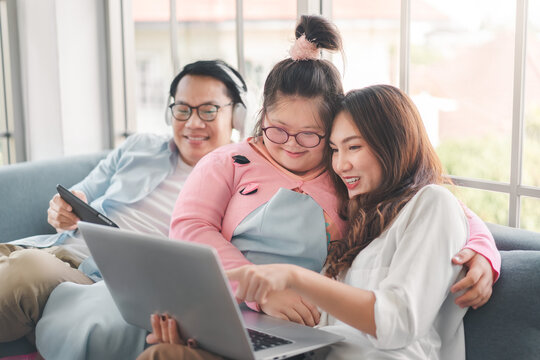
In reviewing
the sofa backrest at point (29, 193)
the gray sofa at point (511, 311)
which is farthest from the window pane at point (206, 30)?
the gray sofa at point (511, 311)

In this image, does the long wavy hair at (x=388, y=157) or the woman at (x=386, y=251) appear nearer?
the woman at (x=386, y=251)

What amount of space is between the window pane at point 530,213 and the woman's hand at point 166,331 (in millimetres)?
1009

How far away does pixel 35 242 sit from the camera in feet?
6.68

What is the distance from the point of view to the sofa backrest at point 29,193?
2129 mm

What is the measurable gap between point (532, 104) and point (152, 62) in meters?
1.84

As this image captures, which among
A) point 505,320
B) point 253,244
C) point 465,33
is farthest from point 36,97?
point 505,320

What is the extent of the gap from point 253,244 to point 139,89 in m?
1.72

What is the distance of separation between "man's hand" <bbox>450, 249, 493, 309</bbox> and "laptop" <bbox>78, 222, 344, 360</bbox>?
10.7 inches

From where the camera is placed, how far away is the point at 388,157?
→ 133cm

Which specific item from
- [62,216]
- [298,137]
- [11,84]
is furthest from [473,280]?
[11,84]

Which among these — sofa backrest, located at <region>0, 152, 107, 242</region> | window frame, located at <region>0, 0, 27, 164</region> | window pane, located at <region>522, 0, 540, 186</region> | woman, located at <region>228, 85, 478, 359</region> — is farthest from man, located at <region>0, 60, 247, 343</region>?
window frame, located at <region>0, 0, 27, 164</region>

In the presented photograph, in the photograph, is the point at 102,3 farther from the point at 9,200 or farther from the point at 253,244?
the point at 253,244

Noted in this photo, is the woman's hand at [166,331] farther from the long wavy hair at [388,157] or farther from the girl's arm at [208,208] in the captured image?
the long wavy hair at [388,157]

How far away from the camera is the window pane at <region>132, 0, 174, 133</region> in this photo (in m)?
2.73
